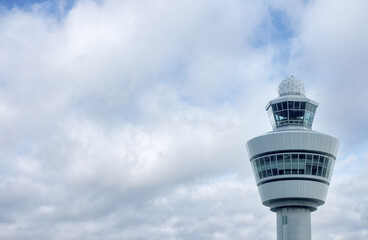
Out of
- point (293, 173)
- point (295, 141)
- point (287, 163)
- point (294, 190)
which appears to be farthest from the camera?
Answer: point (295, 141)

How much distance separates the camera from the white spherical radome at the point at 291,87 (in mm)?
96312

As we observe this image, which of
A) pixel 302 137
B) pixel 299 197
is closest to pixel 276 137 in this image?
pixel 302 137

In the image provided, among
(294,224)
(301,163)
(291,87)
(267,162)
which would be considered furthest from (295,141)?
(294,224)

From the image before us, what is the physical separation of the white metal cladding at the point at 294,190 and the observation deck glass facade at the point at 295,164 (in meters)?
1.50

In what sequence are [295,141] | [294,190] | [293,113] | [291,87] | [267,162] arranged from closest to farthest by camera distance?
[294,190] < [295,141] < [267,162] < [293,113] < [291,87]

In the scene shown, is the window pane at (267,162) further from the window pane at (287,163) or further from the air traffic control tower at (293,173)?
the window pane at (287,163)

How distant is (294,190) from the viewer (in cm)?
8681

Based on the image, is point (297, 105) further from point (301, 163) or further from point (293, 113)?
point (301, 163)

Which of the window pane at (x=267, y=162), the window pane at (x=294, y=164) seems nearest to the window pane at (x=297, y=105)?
the window pane at (x=294, y=164)

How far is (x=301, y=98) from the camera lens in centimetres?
9406

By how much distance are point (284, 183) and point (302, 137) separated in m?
8.19

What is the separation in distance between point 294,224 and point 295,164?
9.77 meters

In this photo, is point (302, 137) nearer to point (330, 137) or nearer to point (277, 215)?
point (330, 137)

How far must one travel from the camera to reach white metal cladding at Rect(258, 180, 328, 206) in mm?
86750
